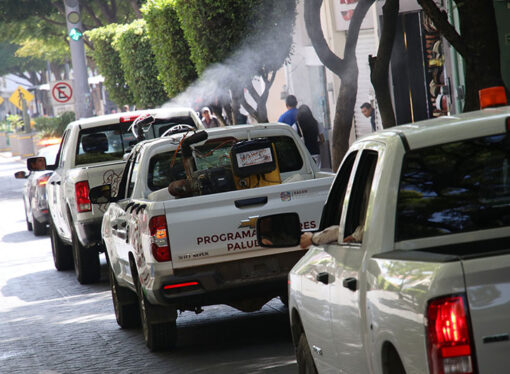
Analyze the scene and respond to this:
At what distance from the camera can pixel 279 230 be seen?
5414 mm

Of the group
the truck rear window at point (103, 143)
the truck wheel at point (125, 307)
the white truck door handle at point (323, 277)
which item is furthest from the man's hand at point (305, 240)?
the truck rear window at point (103, 143)

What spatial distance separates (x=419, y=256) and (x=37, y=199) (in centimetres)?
1769

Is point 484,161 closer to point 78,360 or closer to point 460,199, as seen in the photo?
point 460,199

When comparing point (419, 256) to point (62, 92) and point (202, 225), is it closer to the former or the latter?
point (202, 225)

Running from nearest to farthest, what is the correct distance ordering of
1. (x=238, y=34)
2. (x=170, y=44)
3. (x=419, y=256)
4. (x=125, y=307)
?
(x=419, y=256) < (x=125, y=307) < (x=238, y=34) < (x=170, y=44)

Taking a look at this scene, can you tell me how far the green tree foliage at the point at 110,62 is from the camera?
128 ft

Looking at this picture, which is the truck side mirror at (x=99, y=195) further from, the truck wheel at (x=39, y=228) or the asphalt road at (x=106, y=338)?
the truck wheel at (x=39, y=228)

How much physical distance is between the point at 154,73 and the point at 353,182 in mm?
29300

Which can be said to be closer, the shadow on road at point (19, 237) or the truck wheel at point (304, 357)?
the truck wheel at point (304, 357)

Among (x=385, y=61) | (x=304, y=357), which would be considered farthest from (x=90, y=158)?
(x=304, y=357)

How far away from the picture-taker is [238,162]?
9.84 m

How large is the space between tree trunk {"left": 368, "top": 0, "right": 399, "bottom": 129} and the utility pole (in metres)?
18.7

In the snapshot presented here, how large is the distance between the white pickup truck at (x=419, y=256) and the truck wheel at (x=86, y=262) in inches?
362

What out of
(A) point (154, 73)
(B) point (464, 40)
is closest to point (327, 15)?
(A) point (154, 73)
